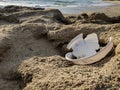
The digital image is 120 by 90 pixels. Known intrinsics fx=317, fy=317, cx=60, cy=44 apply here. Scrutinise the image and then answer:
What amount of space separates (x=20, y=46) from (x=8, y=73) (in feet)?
2.00

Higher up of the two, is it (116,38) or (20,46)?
(116,38)

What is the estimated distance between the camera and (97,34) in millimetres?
4090

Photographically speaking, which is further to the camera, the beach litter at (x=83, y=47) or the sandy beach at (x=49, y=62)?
the beach litter at (x=83, y=47)

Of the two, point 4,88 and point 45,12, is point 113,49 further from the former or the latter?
point 45,12

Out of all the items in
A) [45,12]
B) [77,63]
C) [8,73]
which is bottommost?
[45,12]

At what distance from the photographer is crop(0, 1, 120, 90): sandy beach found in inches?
106

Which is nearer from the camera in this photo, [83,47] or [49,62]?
[49,62]

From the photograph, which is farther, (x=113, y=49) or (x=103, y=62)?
(x=113, y=49)

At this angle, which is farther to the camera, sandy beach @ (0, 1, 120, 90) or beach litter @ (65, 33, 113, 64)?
beach litter @ (65, 33, 113, 64)

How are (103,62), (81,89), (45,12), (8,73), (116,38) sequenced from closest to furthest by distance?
(81,89) → (103,62) → (8,73) → (116,38) → (45,12)

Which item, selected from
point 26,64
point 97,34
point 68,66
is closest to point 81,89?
point 68,66

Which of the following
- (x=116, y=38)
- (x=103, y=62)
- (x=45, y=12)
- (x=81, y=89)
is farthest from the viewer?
(x=45, y=12)

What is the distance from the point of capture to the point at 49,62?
131 inches

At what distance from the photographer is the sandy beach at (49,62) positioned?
270cm
